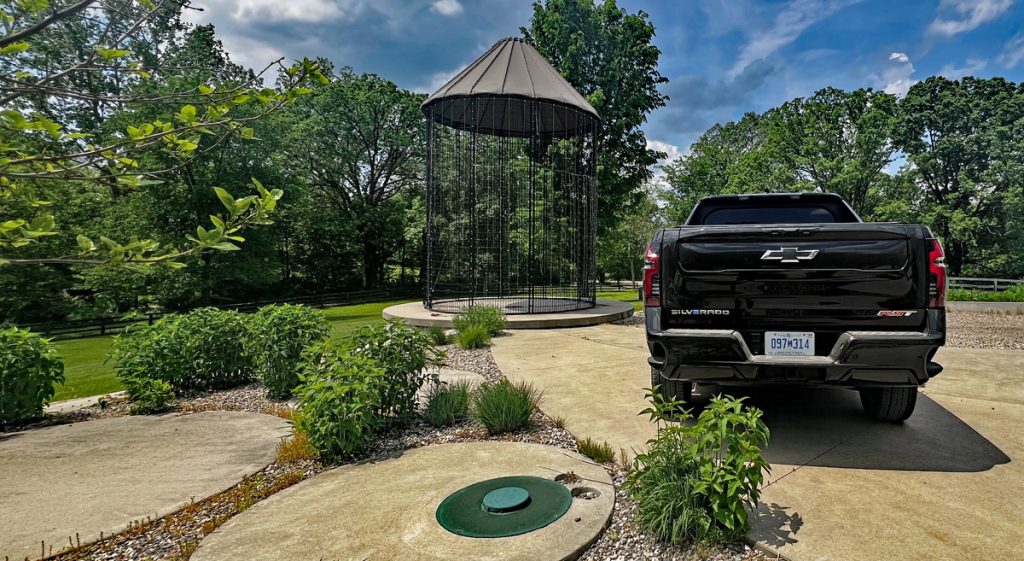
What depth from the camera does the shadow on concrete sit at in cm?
297

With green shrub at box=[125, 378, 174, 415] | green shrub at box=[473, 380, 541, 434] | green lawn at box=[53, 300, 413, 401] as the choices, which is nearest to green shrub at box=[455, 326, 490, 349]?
green lawn at box=[53, 300, 413, 401]

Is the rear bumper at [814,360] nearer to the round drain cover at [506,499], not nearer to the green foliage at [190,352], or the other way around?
the round drain cover at [506,499]

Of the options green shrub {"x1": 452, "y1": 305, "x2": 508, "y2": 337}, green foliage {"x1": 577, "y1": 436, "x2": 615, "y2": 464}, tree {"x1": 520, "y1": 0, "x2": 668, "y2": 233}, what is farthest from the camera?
tree {"x1": 520, "y1": 0, "x2": 668, "y2": 233}

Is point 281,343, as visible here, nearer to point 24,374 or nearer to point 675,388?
→ point 24,374

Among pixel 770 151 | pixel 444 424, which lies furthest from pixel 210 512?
pixel 770 151

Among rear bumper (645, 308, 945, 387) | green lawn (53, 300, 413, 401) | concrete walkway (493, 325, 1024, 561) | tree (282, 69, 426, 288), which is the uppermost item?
tree (282, 69, 426, 288)

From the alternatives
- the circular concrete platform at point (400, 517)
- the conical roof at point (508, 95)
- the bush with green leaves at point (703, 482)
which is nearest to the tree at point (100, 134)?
the circular concrete platform at point (400, 517)

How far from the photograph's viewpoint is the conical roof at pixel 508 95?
986 centimetres

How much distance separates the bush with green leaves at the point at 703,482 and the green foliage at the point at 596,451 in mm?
700

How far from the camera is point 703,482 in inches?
A: 84.3

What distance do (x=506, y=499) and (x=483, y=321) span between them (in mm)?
5677

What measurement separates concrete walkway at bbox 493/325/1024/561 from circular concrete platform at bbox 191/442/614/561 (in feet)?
2.43

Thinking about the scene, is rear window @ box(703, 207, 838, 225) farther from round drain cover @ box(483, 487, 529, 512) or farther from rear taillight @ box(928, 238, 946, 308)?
round drain cover @ box(483, 487, 529, 512)

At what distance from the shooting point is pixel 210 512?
2656 millimetres
